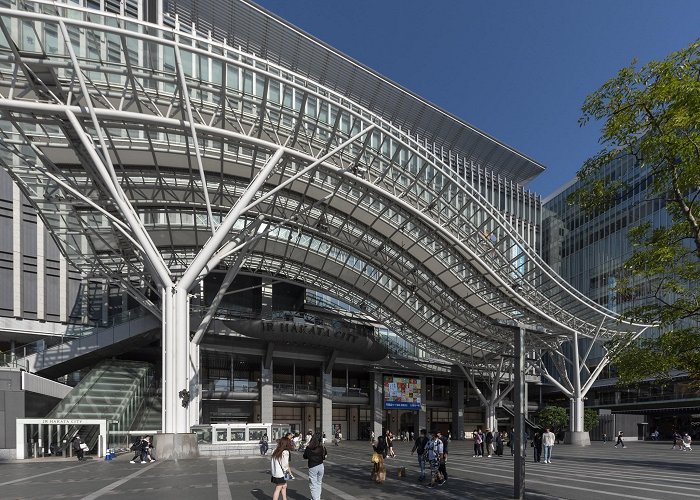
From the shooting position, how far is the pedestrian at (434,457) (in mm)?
18906

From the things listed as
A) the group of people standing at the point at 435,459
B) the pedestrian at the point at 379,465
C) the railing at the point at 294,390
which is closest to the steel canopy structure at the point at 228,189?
the group of people standing at the point at 435,459

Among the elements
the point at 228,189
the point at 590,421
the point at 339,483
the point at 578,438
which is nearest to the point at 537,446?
the point at 339,483

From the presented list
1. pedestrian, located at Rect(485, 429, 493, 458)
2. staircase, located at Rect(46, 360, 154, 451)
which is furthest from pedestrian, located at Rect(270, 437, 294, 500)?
staircase, located at Rect(46, 360, 154, 451)

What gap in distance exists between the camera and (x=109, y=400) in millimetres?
41531

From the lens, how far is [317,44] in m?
60.7

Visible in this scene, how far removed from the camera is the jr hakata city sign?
57312 mm

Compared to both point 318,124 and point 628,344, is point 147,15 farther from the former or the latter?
point 628,344

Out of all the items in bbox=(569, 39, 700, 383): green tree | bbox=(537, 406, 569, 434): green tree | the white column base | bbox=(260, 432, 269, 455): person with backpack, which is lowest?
bbox=(537, 406, 569, 434): green tree

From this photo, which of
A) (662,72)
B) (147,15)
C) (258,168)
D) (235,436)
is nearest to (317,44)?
(147,15)

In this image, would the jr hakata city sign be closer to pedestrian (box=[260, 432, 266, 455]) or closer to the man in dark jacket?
pedestrian (box=[260, 432, 266, 455])

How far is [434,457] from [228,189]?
92.8 feet

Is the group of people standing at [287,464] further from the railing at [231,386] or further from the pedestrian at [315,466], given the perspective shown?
the railing at [231,386]

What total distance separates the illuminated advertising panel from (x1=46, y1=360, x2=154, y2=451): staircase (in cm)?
3163

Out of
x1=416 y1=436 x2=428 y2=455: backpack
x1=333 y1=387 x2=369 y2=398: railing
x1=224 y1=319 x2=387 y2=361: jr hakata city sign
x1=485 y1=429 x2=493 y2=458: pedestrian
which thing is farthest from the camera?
x1=333 y1=387 x2=369 y2=398: railing
